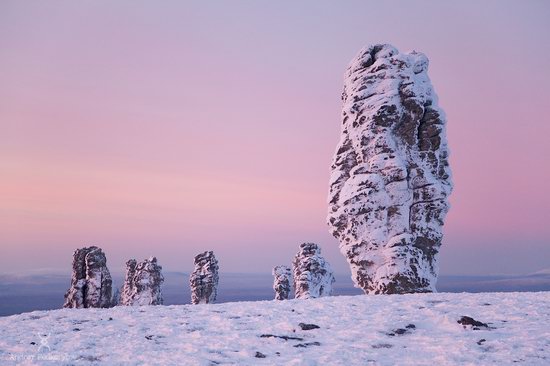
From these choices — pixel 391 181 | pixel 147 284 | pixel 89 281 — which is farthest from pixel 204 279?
pixel 391 181

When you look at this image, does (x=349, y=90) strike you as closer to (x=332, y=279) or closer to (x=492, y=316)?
(x=492, y=316)

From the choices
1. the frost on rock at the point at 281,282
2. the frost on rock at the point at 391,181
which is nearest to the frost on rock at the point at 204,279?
the frost on rock at the point at 281,282

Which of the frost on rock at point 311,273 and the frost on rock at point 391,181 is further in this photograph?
the frost on rock at point 311,273

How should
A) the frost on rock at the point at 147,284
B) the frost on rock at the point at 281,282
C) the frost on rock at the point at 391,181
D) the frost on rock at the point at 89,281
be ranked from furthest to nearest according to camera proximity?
the frost on rock at the point at 281,282, the frost on rock at the point at 147,284, the frost on rock at the point at 89,281, the frost on rock at the point at 391,181

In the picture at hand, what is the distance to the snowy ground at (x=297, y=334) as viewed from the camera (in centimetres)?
998

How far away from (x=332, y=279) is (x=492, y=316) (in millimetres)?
39789

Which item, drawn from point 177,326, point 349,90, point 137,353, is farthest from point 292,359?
point 349,90

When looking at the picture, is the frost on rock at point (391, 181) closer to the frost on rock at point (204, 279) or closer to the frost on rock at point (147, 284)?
the frost on rock at point (204, 279)

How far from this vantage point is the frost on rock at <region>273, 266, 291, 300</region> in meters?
57.4

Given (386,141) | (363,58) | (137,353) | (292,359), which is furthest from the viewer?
(363,58)

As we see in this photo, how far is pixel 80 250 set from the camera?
37062mm

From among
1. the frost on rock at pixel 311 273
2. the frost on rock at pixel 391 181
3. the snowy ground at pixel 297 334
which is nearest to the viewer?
the snowy ground at pixel 297 334

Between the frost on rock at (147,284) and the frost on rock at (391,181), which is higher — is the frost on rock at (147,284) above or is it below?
below

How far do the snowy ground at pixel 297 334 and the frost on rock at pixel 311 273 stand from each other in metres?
32.1
